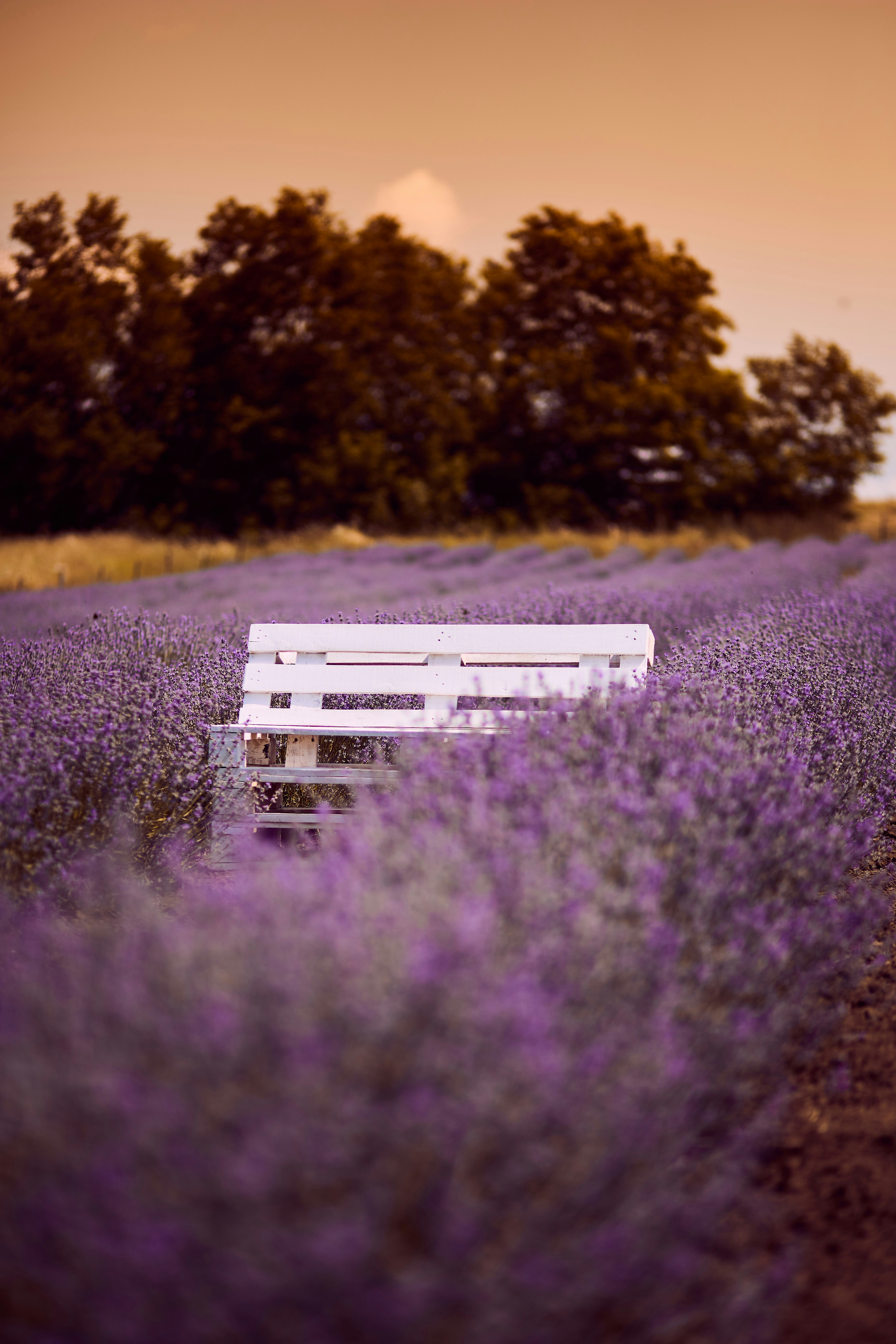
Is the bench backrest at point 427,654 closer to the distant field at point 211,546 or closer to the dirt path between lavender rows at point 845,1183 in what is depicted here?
the dirt path between lavender rows at point 845,1183

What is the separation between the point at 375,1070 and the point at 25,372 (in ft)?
67.5

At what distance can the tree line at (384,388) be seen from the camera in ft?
68.2

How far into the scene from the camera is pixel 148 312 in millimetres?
21594

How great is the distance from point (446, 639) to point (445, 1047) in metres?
3.05

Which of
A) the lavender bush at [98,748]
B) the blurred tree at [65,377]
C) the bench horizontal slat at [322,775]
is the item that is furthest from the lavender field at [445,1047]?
the blurred tree at [65,377]

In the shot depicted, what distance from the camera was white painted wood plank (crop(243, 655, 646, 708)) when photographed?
416 cm

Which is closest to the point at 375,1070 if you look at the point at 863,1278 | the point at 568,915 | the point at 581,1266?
the point at 581,1266

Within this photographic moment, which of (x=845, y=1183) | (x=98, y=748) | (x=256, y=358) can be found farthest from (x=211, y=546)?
(x=845, y=1183)

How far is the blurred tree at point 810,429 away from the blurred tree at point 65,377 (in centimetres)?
1276

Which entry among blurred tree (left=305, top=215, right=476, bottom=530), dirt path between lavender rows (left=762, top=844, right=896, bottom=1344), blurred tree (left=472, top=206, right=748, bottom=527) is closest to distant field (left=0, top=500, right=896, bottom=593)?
blurred tree (left=305, top=215, right=476, bottom=530)

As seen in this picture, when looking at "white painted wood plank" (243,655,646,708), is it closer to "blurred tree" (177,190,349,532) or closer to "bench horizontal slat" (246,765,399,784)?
"bench horizontal slat" (246,765,399,784)

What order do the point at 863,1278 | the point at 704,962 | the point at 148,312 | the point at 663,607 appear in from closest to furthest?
the point at 863,1278 < the point at 704,962 < the point at 663,607 < the point at 148,312

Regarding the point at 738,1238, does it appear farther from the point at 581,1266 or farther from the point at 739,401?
the point at 739,401

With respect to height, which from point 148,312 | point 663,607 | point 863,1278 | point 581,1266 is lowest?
point 863,1278
